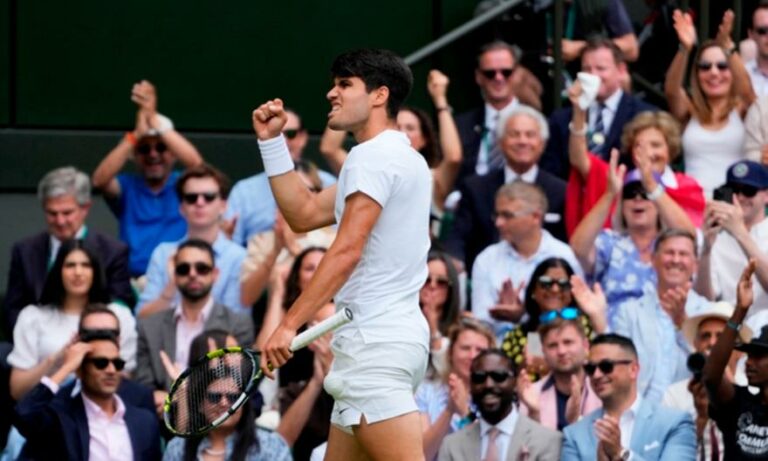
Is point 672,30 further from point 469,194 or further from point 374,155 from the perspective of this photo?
point 374,155

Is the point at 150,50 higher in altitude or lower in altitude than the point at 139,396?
higher

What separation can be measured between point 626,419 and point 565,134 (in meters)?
2.98

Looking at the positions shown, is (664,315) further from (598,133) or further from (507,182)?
(598,133)

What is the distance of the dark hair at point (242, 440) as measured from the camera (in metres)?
9.73

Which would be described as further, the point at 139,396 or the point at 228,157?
the point at 228,157

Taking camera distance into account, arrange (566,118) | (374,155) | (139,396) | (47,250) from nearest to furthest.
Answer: (374,155) → (139,396) → (47,250) → (566,118)

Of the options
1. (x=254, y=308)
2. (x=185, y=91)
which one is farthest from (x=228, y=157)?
(x=254, y=308)

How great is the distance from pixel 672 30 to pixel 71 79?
4.09 meters

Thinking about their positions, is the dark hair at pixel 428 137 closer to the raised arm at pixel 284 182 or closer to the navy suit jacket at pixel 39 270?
the navy suit jacket at pixel 39 270

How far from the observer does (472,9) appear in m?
13.8

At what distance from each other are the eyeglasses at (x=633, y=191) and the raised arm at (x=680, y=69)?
1.27 meters

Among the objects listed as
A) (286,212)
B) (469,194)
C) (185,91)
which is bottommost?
(286,212)

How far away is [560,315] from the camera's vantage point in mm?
10430

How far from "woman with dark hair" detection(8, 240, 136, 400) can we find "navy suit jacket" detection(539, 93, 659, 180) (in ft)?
9.95
